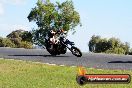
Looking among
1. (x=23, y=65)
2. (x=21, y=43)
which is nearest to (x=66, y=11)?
(x=21, y=43)

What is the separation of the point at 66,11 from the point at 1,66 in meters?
71.4

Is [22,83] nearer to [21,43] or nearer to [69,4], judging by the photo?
[69,4]

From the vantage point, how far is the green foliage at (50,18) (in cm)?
8612

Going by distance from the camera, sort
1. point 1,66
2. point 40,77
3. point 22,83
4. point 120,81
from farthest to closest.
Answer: point 1,66 < point 40,77 < point 22,83 < point 120,81

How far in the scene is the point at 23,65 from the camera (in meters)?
19.1

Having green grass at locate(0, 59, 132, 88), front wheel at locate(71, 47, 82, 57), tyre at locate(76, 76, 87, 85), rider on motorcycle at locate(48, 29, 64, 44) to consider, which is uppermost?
rider on motorcycle at locate(48, 29, 64, 44)

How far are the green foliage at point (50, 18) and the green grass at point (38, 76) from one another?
217ft

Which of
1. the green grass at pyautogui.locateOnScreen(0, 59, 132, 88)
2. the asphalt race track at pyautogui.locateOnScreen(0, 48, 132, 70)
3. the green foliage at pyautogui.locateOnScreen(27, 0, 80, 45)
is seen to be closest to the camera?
the green grass at pyautogui.locateOnScreen(0, 59, 132, 88)

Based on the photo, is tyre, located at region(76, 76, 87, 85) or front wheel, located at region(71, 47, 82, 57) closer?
tyre, located at region(76, 76, 87, 85)

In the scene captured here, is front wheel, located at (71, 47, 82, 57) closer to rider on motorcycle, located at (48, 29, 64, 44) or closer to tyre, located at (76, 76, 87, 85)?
rider on motorcycle, located at (48, 29, 64, 44)

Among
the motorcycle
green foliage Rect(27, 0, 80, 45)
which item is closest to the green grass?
the motorcycle

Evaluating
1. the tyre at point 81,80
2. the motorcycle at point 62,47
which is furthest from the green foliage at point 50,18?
the tyre at point 81,80

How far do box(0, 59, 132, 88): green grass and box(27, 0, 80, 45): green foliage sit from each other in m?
66.1

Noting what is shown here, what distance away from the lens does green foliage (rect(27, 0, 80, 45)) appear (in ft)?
283
